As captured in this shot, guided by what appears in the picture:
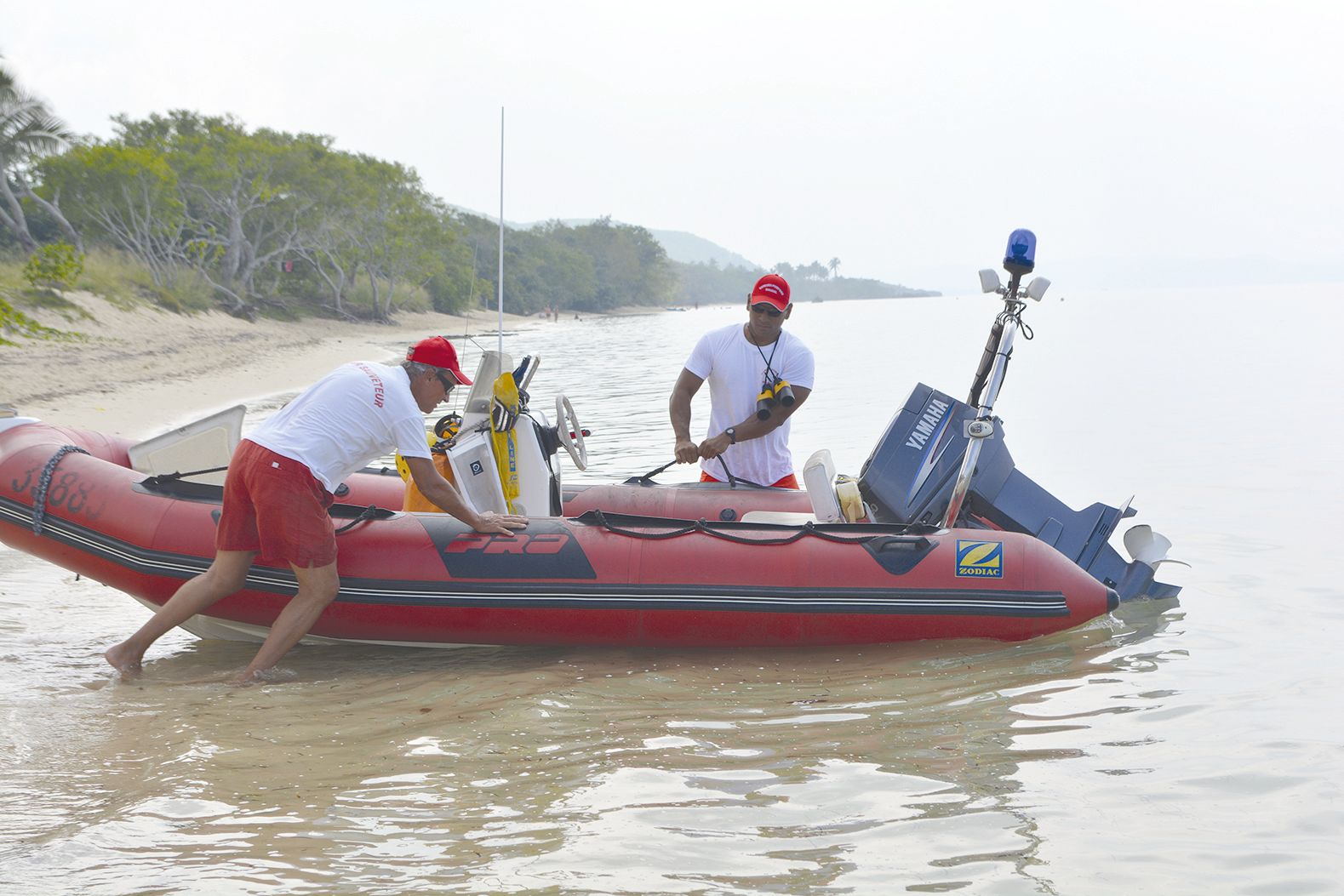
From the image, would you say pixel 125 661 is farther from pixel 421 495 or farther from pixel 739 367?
pixel 739 367

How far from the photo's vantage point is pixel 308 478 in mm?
4250

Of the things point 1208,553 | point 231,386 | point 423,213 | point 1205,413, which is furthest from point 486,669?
point 423,213

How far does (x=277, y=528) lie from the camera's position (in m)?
4.26

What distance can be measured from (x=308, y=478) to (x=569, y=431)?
1.37 meters

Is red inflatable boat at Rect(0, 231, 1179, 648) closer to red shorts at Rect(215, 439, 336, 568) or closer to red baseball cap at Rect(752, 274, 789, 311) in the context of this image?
red shorts at Rect(215, 439, 336, 568)

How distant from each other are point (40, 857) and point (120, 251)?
1317 inches

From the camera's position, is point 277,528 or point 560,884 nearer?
point 560,884

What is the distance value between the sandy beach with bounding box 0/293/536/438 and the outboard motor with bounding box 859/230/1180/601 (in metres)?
4.76

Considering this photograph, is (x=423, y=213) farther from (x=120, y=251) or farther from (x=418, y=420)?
(x=418, y=420)

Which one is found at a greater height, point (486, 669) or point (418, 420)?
point (418, 420)

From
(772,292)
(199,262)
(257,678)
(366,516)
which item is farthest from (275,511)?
(199,262)

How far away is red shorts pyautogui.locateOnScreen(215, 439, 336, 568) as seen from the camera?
4207 millimetres

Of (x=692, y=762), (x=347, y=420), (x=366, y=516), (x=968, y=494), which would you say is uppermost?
(x=347, y=420)

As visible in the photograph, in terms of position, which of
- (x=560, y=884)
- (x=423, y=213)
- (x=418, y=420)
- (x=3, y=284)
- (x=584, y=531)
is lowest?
(x=560, y=884)
